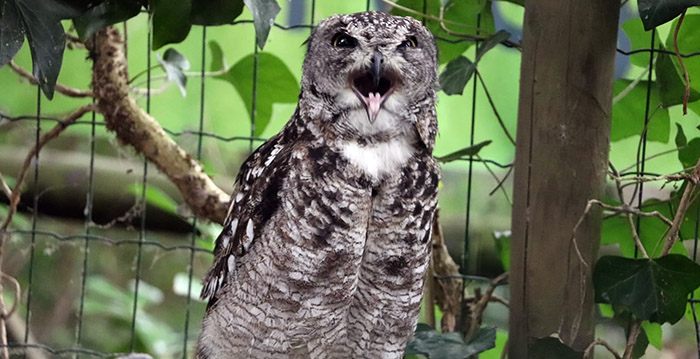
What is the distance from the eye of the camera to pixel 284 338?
1.47m

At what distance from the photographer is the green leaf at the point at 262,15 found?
1426mm

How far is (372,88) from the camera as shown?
134 cm

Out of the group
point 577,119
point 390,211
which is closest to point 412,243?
point 390,211

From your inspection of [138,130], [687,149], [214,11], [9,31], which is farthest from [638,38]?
[9,31]

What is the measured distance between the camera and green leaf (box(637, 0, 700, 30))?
52.8 inches

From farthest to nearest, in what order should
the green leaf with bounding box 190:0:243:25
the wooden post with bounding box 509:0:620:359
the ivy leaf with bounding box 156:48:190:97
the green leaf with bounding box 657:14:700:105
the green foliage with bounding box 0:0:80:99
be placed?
1. the ivy leaf with bounding box 156:48:190:97
2. the green leaf with bounding box 657:14:700:105
3. the green leaf with bounding box 190:0:243:25
4. the wooden post with bounding box 509:0:620:359
5. the green foliage with bounding box 0:0:80:99

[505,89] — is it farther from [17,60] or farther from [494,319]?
[17,60]

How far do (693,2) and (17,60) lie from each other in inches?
76.7

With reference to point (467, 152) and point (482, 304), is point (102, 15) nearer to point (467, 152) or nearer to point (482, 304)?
point (467, 152)

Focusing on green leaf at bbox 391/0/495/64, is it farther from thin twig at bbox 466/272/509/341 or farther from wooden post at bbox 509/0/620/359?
thin twig at bbox 466/272/509/341

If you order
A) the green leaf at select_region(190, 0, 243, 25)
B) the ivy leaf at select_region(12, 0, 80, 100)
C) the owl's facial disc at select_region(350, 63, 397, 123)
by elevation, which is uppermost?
the green leaf at select_region(190, 0, 243, 25)

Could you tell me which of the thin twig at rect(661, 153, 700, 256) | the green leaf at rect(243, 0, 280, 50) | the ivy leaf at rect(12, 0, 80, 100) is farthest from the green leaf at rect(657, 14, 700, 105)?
the ivy leaf at rect(12, 0, 80, 100)

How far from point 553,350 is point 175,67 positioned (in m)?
1.08

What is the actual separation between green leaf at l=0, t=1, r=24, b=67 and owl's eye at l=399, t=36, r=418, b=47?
647mm
